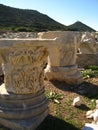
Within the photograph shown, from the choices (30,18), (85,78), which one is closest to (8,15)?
(30,18)

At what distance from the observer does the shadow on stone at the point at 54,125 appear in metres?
5.25

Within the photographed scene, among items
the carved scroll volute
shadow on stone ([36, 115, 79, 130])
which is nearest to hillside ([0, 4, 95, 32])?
shadow on stone ([36, 115, 79, 130])

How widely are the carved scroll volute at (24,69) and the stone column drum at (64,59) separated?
268cm

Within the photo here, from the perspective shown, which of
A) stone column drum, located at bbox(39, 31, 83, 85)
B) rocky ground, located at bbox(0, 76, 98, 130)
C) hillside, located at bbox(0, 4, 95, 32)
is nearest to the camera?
rocky ground, located at bbox(0, 76, 98, 130)

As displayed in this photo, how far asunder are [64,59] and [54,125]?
302 centimetres

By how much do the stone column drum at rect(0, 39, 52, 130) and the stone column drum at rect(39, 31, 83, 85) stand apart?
269 centimetres

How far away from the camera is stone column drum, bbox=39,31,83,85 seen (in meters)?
7.86

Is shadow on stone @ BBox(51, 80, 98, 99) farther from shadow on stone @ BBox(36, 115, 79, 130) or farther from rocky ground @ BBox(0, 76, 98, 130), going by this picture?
shadow on stone @ BBox(36, 115, 79, 130)

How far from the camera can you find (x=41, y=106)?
5254 millimetres

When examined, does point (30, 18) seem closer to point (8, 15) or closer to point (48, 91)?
point (8, 15)

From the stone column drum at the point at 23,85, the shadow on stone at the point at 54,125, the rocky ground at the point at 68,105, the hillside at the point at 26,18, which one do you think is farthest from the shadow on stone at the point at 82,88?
the hillside at the point at 26,18

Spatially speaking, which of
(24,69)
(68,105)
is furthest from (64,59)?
(24,69)

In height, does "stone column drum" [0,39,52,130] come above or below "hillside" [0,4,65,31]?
below

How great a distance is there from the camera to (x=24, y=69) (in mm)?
5039
